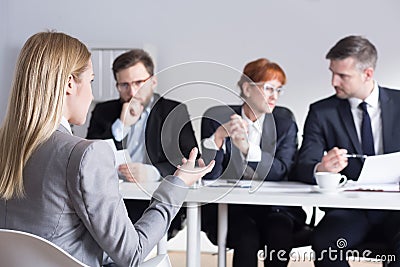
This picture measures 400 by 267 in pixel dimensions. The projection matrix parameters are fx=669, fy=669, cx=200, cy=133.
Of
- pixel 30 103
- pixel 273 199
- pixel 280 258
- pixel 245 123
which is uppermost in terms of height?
pixel 30 103

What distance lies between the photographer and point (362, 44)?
3090 mm

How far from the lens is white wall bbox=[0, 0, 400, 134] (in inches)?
175

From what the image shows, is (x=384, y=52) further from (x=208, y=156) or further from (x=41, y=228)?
(x=41, y=228)

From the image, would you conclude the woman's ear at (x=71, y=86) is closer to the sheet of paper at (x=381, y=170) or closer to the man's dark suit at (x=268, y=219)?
the man's dark suit at (x=268, y=219)

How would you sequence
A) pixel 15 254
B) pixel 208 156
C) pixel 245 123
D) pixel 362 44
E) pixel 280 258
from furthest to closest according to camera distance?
1. pixel 362 44
2. pixel 280 258
3. pixel 245 123
4. pixel 208 156
5. pixel 15 254

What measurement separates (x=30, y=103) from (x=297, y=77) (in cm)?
324

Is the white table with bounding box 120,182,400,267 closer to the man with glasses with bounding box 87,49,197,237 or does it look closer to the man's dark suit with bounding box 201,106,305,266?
the man with glasses with bounding box 87,49,197,237

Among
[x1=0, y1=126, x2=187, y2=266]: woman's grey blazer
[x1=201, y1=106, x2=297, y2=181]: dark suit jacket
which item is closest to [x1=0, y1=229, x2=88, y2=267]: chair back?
[x1=0, y1=126, x2=187, y2=266]: woman's grey blazer

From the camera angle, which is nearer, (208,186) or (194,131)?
(194,131)

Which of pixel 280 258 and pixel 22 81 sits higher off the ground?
pixel 22 81

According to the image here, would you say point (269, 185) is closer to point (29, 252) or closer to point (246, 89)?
point (246, 89)

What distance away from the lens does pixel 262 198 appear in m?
2.36

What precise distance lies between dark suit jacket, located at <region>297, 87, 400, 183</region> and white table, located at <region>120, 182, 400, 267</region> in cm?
40

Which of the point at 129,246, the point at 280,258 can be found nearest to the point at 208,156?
the point at 129,246
